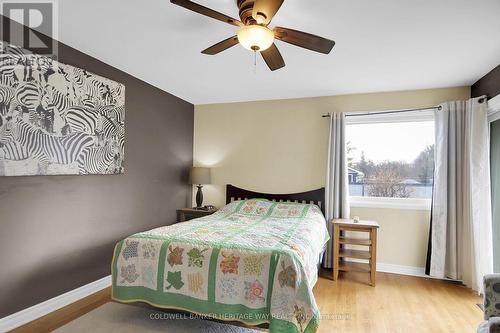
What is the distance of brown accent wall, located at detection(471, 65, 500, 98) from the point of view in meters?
2.91

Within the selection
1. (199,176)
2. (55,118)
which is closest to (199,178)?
(199,176)

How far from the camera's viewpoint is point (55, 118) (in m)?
2.50

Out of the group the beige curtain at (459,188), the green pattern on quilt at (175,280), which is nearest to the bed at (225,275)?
the green pattern on quilt at (175,280)

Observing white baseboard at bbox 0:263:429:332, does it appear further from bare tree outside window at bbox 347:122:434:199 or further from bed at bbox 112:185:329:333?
bare tree outside window at bbox 347:122:434:199

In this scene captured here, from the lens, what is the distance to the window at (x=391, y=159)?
148 inches

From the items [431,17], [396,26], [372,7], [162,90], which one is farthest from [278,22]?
[162,90]

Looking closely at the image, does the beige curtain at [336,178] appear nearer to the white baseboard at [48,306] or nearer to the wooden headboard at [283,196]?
the wooden headboard at [283,196]

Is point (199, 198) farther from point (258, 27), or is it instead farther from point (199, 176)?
point (258, 27)

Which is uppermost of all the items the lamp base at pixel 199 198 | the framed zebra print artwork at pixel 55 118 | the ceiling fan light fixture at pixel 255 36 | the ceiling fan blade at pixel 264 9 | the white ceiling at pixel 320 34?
the white ceiling at pixel 320 34

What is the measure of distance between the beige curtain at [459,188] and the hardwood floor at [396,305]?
0.89 ft

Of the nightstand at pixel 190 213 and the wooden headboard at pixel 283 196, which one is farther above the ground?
the wooden headboard at pixel 283 196

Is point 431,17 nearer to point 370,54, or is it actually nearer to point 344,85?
point 370,54

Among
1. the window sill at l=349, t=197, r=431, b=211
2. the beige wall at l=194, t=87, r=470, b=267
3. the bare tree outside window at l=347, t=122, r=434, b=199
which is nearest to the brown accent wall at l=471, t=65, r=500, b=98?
the beige wall at l=194, t=87, r=470, b=267

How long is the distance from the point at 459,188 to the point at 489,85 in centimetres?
120
